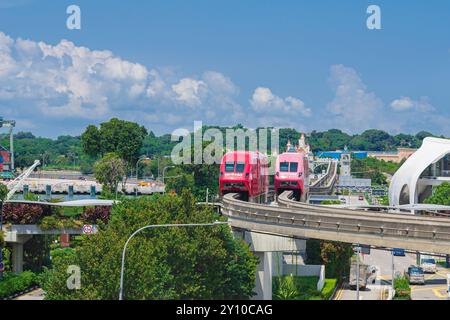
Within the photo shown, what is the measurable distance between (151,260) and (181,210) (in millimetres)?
9820

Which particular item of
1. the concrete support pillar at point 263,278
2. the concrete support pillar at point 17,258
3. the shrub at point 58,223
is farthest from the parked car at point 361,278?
the concrete support pillar at point 17,258

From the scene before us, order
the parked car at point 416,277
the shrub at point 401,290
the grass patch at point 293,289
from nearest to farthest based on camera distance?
the grass patch at point 293,289, the shrub at point 401,290, the parked car at point 416,277

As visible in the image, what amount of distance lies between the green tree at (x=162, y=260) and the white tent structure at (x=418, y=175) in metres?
52.7

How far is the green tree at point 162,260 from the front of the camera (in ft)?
114

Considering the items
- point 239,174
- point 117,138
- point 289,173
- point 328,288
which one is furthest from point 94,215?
point 117,138

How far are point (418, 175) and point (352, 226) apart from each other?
59.3 m

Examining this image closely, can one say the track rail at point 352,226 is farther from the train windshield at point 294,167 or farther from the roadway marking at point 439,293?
the roadway marking at point 439,293

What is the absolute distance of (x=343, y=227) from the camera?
138 ft

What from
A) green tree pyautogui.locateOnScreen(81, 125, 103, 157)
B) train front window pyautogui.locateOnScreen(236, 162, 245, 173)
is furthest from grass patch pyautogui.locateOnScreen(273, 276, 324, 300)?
green tree pyautogui.locateOnScreen(81, 125, 103, 157)

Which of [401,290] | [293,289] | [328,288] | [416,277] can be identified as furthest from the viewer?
[416,277]

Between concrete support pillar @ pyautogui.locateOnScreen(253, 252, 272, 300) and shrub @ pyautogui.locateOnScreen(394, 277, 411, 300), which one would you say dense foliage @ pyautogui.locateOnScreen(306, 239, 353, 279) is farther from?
concrete support pillar @ pyautogui.locateOnScreen(253, 252, 272, 300)

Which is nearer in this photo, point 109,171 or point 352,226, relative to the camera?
point 352,226

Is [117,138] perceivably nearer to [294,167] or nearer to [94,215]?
[94,215]
